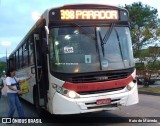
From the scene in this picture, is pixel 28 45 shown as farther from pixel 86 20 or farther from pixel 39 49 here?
pixel 86 20

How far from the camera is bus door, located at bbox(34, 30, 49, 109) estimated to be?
1104 cm

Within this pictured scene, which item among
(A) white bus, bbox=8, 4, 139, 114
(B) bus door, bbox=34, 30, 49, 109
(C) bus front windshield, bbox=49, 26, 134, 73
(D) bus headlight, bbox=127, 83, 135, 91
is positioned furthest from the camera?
(B) bus door, bbox=34, 30, 49, 109

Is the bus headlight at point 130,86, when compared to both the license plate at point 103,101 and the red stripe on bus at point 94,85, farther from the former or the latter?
the license plate at point 103,101

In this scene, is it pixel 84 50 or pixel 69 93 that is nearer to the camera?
pixel 69 93

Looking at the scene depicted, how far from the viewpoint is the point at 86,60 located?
404 inches

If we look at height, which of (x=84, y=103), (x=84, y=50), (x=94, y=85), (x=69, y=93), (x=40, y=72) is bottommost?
(x=84, y=103)

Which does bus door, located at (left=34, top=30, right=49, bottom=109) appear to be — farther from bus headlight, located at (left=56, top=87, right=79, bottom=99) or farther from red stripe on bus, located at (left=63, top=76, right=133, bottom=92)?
red stripe on bus, located at (left=63, top=76, right=133, bottom=92)

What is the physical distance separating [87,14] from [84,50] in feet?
3.85

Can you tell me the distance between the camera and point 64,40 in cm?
1037

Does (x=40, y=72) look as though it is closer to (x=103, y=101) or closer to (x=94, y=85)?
(x=94, y=85)

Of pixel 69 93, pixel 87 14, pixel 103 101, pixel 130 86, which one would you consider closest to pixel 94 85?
pixel 103 101

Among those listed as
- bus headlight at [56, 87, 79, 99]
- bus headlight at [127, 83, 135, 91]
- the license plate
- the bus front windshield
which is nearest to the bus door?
the bus front windshield

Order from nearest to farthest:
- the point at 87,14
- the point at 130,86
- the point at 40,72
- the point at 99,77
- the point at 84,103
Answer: the point at 84,103 → the point at 99,77 → the point at 130,86 → the point at 87,14 → the point at 40,72

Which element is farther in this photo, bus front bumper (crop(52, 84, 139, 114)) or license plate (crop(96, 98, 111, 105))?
license plate (crop(96, 98, 111, 105))
